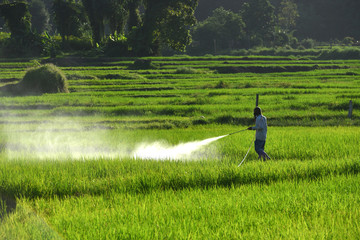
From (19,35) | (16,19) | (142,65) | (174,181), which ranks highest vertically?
(16,19)

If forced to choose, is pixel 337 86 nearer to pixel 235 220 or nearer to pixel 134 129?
pixel 134 129

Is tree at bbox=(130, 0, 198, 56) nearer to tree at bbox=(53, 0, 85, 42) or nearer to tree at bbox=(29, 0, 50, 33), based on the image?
tree at bbox=(53, 0, 85, 42)

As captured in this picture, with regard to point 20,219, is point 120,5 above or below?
above

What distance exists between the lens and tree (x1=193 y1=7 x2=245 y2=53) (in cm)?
5912

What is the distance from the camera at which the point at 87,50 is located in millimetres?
45094

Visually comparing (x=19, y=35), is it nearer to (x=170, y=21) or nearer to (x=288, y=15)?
(x=170, y=21)

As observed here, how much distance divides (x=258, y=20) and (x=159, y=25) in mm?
28424

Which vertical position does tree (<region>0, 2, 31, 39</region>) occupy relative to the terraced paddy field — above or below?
above

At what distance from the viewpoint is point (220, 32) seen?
197 ft

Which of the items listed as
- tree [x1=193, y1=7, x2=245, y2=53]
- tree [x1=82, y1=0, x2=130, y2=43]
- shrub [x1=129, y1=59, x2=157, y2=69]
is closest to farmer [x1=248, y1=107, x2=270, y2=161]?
shrub [x1=129, y1=59, x2=157, y2=69]

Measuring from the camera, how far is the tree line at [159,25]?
39094 millimetres

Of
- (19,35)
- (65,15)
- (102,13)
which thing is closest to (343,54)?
(102,13)

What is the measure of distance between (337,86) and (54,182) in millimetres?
20729

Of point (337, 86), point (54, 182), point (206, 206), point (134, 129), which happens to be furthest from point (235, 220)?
point (337, 86)
